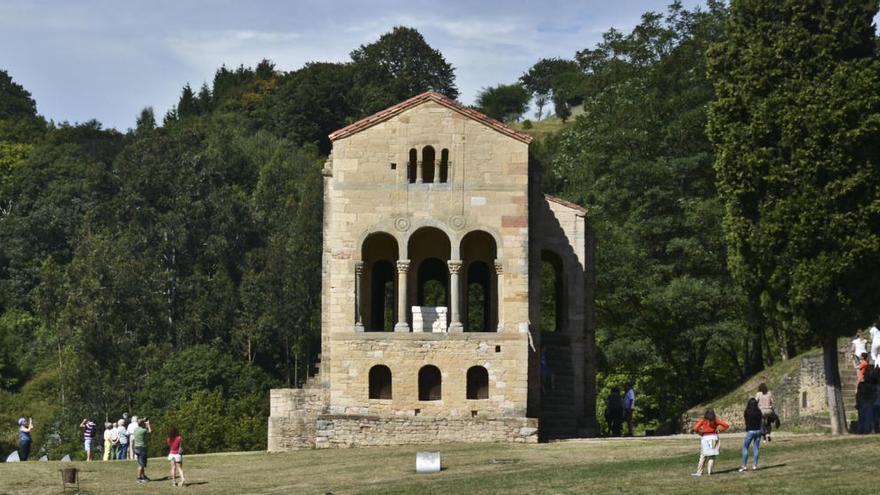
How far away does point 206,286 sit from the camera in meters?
104

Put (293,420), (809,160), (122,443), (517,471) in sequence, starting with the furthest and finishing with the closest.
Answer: (293,420), (122,443), (809,160), (517,471)

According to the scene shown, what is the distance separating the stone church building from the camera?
51875 mm

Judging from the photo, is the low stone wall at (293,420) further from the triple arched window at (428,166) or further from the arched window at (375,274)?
the triple arched window at (428,166)

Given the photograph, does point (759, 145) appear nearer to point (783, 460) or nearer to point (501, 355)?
point (783, 460)

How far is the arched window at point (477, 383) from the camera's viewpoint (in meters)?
52.5

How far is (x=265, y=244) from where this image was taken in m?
112

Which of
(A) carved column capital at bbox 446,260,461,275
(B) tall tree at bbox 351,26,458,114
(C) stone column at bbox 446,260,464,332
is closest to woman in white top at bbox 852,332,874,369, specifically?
(C) stone column at bbox 446,260,464,332

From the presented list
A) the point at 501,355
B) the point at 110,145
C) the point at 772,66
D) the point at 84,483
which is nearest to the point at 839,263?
the point at 772,66

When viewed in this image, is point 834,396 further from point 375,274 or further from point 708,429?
point 375,274

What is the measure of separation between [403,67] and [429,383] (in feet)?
343

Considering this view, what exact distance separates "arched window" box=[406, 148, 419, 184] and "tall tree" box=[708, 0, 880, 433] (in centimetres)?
1223

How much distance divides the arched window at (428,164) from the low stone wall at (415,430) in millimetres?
8234

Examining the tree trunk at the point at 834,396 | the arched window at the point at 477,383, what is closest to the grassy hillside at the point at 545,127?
the arched window at the point at 477,383

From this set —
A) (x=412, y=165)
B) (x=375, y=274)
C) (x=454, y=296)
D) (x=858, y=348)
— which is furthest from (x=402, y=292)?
(x=858, y=348)
